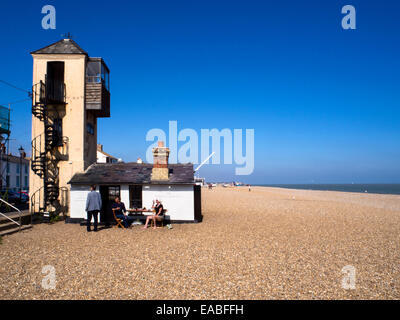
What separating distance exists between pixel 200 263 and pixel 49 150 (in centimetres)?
1348

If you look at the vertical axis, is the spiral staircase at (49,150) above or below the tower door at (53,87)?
below

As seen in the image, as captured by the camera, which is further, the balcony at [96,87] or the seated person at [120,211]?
the balcony at [96,87]

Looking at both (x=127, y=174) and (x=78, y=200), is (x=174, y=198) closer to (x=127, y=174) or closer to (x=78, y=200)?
(x=127, y=174)

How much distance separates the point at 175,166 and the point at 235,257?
10156mm

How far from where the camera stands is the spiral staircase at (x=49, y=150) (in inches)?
661

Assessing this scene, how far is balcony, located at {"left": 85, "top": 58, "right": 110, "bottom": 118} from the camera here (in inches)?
710

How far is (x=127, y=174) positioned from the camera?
55.6 ft

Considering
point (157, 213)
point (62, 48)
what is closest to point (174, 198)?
point (157, 213)

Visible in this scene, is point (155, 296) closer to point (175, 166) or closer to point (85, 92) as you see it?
point (175, 166)

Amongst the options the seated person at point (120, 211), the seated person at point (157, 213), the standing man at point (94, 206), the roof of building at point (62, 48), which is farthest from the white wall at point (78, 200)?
the roof of building at point (62, 48)

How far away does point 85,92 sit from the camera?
1800cm

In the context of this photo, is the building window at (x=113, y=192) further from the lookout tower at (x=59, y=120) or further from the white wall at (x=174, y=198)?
the lookout tower at (x=59, y=120)

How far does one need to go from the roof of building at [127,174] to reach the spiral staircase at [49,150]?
66.5 inches

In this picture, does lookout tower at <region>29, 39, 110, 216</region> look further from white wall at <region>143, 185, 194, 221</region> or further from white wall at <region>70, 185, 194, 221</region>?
white wall at <region>143, 185, 194, 221</region>
